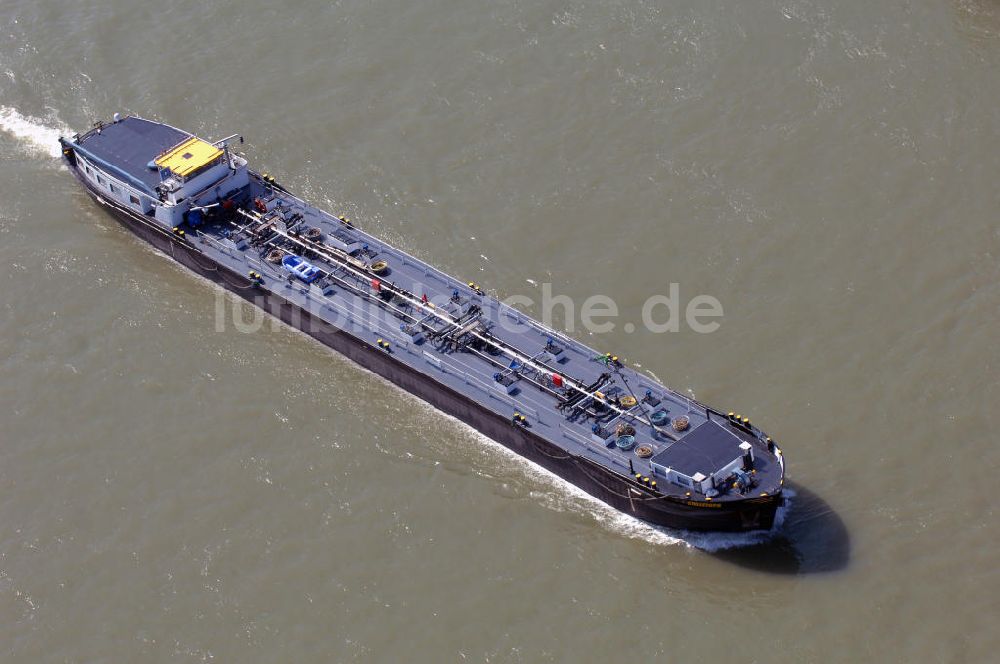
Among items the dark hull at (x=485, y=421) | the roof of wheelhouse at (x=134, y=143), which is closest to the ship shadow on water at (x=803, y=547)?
the dark hull at (x=485, y=421)

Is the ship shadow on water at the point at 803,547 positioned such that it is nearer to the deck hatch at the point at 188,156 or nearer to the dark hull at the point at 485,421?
the dark hull at the point at 485,421

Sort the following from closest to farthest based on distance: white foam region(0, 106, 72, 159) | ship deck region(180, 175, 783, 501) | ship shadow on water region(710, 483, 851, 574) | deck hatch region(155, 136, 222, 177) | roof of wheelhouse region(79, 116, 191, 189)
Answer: ship shadow on water region(710, 483, 851, 574)
ship deck region(180, 175, 783, 501)
deck hatch region(155, 136, 222, 177)
roof of wheelhouse region(79, 116, 191, 189)
white foam region(0, 106, 72, 159)

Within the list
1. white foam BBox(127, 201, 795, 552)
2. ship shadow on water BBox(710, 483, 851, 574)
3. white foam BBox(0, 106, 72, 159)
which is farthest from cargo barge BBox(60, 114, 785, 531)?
white foam BBox(0, 106, 72, 159)

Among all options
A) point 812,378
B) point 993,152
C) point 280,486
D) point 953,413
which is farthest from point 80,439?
point 993,152

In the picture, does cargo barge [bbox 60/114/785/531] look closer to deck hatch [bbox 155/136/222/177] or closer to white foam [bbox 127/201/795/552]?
deck hatch [bbox 155/136/222/177]

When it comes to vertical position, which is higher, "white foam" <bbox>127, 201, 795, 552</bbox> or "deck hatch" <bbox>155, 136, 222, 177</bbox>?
"deck hatch" <bbox>155, 136, 222, 177</bbox>

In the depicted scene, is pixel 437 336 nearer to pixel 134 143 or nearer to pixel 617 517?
pixel 617 517
